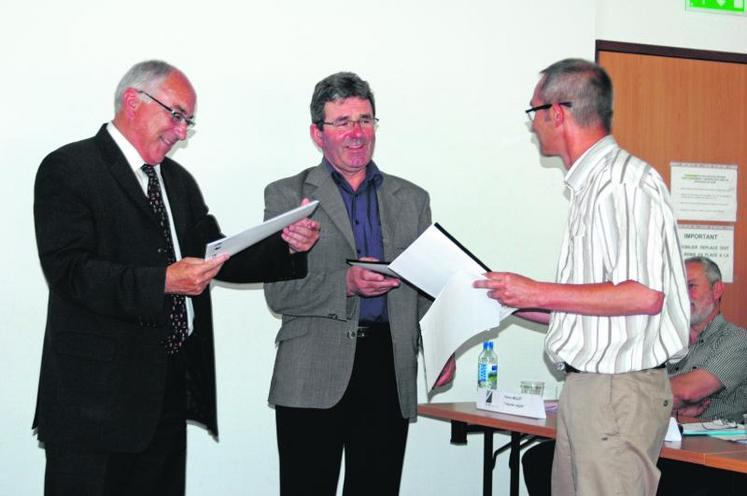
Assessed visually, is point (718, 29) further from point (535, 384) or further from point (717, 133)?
point (535, 384)

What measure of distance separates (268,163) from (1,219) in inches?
47.3

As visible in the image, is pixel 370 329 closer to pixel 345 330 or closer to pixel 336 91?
pixel 345 330

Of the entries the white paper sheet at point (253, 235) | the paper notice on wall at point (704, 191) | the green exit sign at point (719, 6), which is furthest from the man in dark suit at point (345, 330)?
the green exit sign at point (719, 6)

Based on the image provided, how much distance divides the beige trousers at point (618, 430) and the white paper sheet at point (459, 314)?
38cm

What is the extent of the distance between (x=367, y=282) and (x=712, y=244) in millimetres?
2906

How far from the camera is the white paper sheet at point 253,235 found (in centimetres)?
248

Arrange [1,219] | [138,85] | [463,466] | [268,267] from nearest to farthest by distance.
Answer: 1. [138,85]
2. [268,267]
3. [1,219]
4. [463,466]

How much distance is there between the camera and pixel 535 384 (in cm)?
410

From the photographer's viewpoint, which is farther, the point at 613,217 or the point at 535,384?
the point at 535,384

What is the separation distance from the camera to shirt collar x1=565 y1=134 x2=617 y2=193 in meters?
2.56

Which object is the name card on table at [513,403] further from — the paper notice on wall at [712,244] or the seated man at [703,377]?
the paper notice on wall at [712,244]

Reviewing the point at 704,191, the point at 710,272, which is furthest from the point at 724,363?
the point at 704,191

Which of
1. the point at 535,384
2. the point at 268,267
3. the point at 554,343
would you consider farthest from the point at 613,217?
the point at 535,384

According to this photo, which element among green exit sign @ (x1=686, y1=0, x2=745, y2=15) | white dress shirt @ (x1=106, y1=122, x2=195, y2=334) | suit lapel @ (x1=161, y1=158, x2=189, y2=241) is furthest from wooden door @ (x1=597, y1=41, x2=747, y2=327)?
white dress shirt @ (x1=106, y1=122, x2=195, y2=334)
